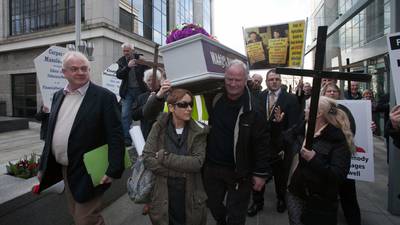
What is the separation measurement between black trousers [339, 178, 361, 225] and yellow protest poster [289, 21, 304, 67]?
211cm

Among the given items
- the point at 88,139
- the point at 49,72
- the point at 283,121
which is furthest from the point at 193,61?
the point at 49,72

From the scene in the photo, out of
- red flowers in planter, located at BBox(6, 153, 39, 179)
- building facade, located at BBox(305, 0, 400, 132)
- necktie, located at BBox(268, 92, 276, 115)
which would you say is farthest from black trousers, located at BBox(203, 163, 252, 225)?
building facade, located at BBox(305, 0, 400, 132)

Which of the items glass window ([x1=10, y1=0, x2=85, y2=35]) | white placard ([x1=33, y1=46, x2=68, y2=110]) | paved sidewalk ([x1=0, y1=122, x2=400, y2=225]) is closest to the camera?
paved sidewalk ([x1=0, y1=122, x2=400, y2=225])

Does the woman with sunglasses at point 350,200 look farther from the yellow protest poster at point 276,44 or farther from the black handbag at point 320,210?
the yellow protest poster at point 276,44

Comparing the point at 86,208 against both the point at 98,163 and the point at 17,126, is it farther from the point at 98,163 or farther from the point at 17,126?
the point at 17,126

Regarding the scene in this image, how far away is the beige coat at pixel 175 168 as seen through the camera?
7.48 feet

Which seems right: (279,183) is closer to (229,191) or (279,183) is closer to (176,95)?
(229,191)

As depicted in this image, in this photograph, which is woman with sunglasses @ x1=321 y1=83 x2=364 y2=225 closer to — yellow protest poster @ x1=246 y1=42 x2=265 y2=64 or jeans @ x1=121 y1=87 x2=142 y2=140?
yellow protest poster @ x1=246 y1=42 x2=265 y2=64

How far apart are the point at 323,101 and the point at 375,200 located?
2990 millimetres

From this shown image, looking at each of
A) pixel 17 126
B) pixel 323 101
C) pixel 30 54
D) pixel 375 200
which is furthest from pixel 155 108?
pixel 30 54

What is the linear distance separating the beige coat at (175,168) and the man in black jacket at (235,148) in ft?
0.80

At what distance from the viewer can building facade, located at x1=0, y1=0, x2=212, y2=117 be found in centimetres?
1426

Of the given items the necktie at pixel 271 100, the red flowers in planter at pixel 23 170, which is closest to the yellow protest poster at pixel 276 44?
the necktie at pixel 271 100

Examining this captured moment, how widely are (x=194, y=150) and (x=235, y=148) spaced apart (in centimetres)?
36
